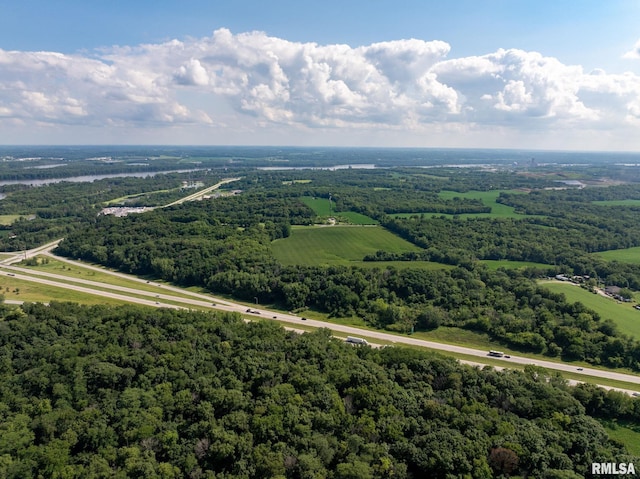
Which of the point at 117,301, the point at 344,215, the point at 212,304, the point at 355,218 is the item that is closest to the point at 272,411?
the point at 212,304

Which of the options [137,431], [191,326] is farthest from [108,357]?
[137,431]

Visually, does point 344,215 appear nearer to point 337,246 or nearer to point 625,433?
point 337,246

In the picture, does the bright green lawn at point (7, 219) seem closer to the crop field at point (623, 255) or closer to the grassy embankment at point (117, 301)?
the grassy embankment at point (117, 301)

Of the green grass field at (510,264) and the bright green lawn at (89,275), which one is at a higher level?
the green grass field at (510,264)

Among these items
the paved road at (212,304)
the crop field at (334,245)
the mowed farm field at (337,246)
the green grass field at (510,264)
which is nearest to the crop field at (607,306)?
the green grass field at (510,264)

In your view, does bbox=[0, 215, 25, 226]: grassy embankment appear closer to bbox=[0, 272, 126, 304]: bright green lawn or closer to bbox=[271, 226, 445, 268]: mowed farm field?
bbox=[0, 272, 126, 304]: bright green lawn

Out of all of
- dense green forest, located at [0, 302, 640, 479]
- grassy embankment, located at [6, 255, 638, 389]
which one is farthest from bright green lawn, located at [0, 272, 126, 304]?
dense green forest, located at [0, 302, 640, 479]

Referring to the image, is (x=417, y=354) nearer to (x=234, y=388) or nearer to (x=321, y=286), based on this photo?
(x=234, y=388)
